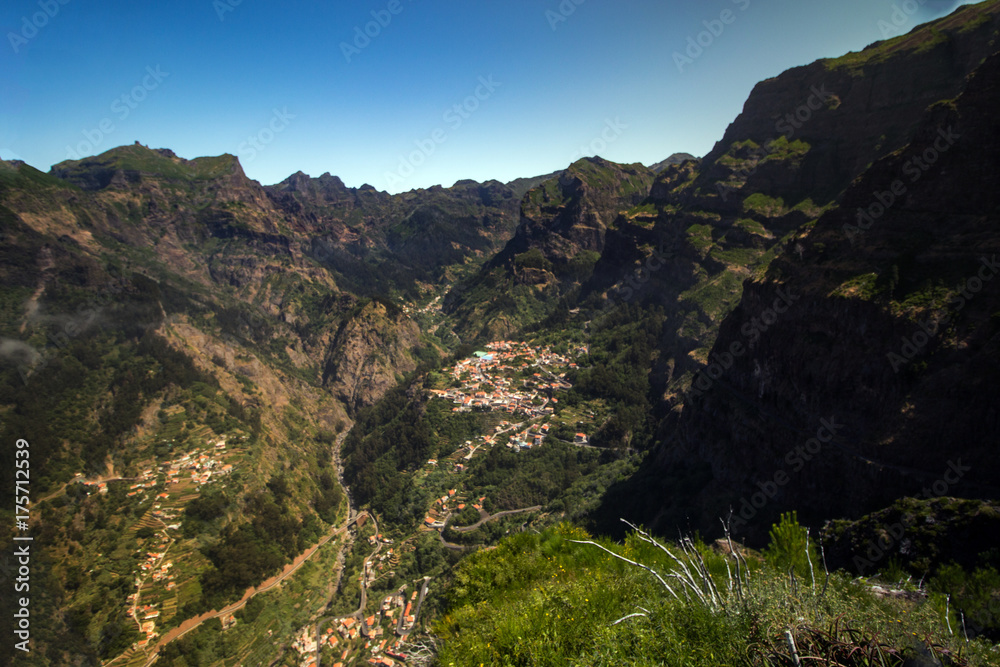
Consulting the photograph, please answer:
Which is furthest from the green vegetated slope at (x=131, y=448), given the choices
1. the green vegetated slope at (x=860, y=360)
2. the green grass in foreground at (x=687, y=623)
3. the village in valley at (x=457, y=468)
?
the green grass in foreground at (x=687, y=623)

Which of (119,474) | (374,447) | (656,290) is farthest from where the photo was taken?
(656,290)

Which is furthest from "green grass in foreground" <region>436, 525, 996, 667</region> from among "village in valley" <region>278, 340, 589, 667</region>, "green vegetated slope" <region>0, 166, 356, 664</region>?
"green vegetated slope" <region>0, 166, 356, 664</region>

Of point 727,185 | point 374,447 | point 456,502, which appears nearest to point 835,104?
point 727,185

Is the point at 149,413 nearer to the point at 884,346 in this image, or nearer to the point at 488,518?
the point at 488,518

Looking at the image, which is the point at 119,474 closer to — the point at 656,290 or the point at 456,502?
the point at 456,502

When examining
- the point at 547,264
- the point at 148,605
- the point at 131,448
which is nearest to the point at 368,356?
the point at 131,448

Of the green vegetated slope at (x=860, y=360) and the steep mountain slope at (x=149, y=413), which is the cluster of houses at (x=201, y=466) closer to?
the steep mountain slope at (x=149, y=413)

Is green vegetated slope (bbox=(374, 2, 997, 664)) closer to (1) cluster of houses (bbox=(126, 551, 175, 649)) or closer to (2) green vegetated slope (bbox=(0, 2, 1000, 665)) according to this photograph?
(2) green vegetated slope (bbox=(0, 2, 1000, 665))

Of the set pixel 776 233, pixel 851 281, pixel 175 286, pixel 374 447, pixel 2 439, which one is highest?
pixel 175 286
